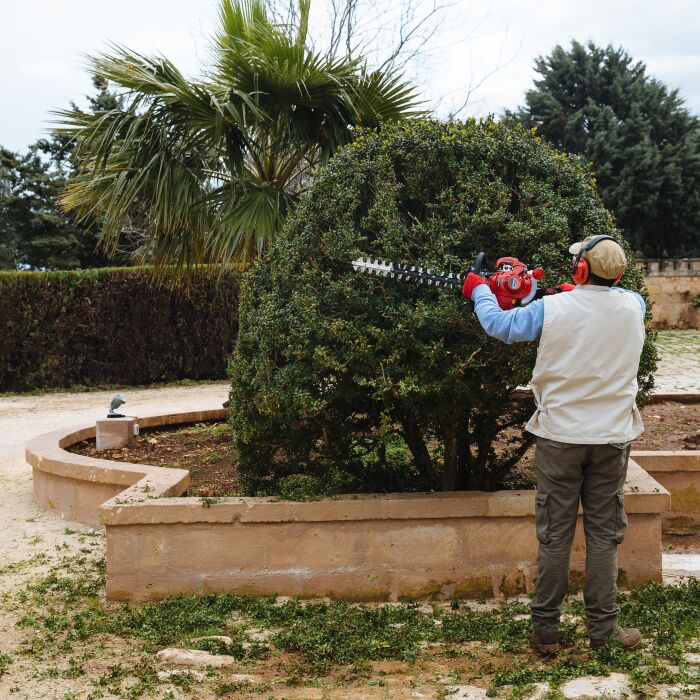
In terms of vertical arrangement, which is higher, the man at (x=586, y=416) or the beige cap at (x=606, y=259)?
the beige cap at (x=606, y=259)

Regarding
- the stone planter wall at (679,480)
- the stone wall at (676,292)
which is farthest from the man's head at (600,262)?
the stone wall at (676,292)

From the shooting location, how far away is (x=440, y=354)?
3.73 meters

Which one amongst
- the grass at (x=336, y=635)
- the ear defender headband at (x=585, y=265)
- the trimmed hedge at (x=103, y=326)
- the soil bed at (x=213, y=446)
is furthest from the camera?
the trimmed hedge at (x=103, y=326)

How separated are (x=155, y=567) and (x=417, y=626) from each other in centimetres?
134

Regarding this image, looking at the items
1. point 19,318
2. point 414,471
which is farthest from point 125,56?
point 19,318

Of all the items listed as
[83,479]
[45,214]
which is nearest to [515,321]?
[83,479]

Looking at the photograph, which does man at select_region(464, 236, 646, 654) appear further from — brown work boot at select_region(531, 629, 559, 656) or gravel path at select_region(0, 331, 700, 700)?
gravel path at select_region(0, 331, 700, 700)

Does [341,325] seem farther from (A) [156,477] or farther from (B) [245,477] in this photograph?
(A) [156,477]

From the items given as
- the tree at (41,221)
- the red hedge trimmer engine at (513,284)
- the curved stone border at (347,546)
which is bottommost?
the curved stone border at (347,546)

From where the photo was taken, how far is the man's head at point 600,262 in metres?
3.21

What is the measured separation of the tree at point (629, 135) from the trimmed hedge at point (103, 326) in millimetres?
18411

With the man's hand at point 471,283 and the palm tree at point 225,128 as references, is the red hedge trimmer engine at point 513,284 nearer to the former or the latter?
the man's hand at point 471,283

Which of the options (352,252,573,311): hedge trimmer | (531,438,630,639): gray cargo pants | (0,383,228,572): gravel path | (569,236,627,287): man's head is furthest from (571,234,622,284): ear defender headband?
(0,383,228,572): gravel path

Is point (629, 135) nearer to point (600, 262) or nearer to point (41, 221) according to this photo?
point (41, 221)
